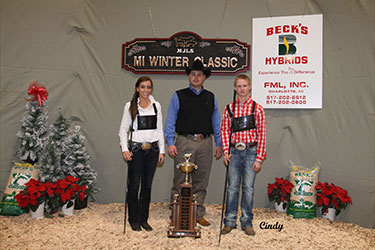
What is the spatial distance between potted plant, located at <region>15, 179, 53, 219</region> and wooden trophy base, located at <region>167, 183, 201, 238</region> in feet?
4.71

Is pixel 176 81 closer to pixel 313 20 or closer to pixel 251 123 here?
pixel 251 123

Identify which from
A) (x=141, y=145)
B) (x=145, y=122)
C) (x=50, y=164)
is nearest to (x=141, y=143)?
(x=141, y=145)

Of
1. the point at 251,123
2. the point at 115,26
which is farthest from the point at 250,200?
the point at 115,26

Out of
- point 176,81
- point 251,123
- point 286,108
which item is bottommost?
point 251,123

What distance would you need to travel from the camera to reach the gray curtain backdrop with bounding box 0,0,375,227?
3.62 meters

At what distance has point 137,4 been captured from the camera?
3.89 meters

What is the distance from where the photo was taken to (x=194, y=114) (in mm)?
3020

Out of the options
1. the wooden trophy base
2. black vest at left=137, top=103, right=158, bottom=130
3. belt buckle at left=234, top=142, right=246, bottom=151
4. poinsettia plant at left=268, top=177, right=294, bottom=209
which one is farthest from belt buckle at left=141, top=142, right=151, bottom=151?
poinsettia plant at left=268, top=177, right=294, bottom=209

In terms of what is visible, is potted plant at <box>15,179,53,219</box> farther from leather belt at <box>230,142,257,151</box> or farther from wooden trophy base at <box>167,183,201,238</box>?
leather belt at <box>230,142,257,151</box>

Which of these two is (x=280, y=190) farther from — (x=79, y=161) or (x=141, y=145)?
(x=79, y=161)

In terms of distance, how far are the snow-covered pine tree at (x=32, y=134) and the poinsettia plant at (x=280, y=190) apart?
9.05 feet

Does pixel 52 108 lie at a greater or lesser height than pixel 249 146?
greater

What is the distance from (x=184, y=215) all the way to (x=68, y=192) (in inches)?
54.6

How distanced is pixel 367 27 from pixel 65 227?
398 cm
